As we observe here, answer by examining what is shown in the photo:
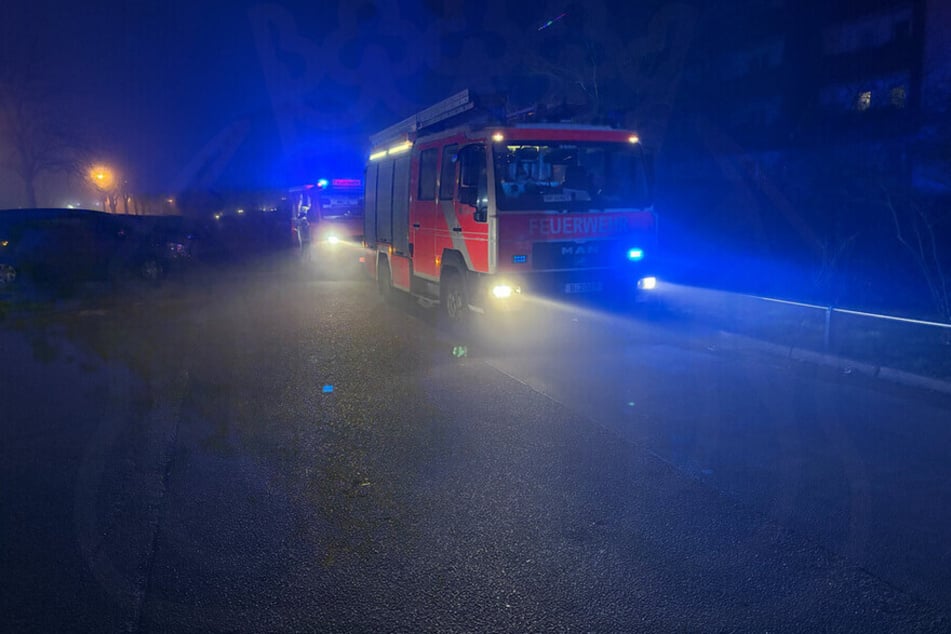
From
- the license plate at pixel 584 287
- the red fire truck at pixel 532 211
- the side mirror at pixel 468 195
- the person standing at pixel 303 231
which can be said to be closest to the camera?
the red fire truck at pixel 532 211

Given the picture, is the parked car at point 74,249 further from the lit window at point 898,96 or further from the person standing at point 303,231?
the lit window at point 898,96

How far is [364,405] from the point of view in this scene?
22.8ft

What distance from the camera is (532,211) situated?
955 centimetres

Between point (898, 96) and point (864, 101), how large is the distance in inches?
42.7

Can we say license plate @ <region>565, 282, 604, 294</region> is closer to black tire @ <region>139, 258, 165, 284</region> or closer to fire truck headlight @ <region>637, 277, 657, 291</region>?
fire truck headlight @ <region>637, 277, 657, 291</region>

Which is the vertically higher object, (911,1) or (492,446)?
(911,1)

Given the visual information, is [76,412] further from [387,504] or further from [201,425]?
[387,504]

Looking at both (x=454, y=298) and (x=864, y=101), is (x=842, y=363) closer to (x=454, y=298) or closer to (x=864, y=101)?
(x=454, y=298)

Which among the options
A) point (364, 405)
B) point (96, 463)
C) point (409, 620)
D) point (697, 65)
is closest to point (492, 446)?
point (364, 405)

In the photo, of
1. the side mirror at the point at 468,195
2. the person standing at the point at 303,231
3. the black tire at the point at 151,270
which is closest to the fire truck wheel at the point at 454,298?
the side mirror at the point at 468,195

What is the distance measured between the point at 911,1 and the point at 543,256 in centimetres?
2377

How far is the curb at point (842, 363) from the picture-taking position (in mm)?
7345

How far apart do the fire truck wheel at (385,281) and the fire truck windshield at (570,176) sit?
543 centimetres

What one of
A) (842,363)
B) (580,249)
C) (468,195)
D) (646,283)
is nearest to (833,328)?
(842,363)
